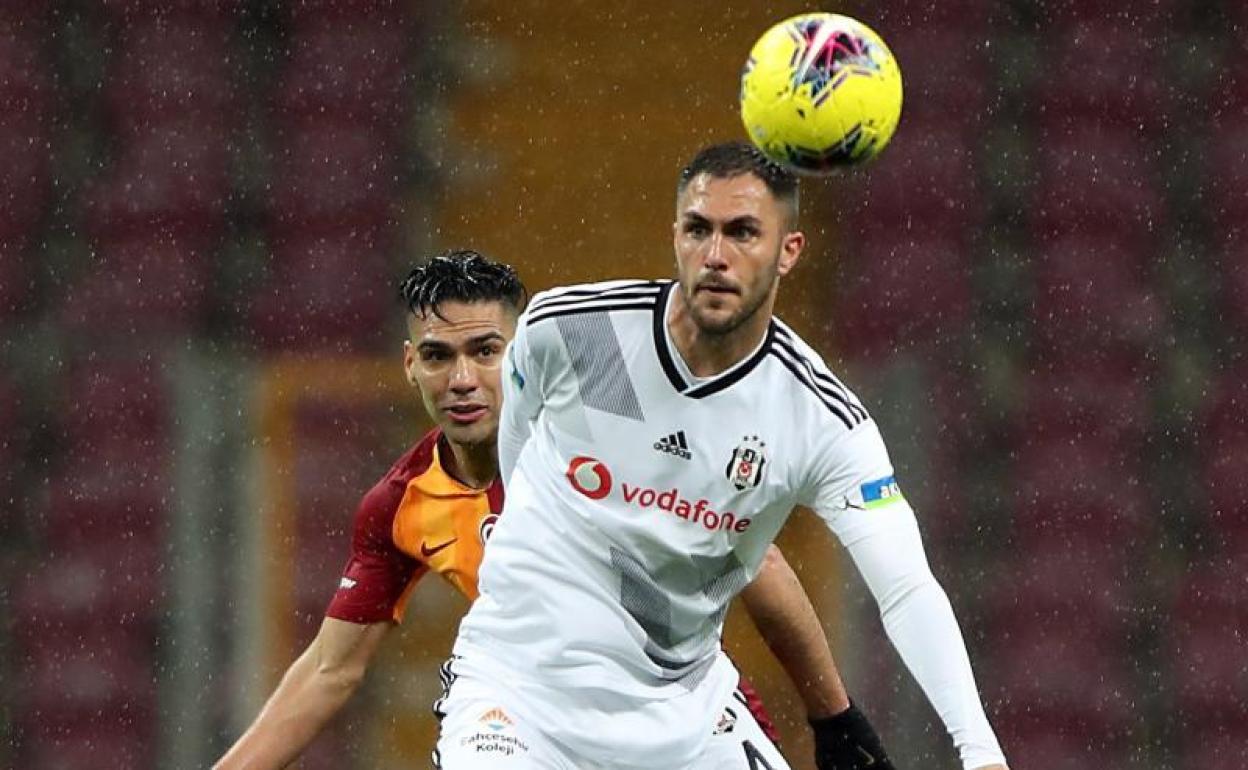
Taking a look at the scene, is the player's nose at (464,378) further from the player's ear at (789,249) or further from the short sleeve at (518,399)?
the player's ear at (789,249)

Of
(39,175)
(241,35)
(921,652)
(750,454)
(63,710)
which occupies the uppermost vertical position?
(241,35)

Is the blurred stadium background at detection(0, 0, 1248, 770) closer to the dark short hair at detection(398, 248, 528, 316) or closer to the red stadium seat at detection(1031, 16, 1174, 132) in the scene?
the red stadium seat at detection(1031, 16, 1174, 132)

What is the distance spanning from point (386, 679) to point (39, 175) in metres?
2.51

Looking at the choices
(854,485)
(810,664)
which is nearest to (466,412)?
(810,664)

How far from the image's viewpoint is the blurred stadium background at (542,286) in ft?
25.6

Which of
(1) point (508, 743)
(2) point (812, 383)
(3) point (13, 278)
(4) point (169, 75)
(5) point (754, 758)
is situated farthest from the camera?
(4) point (169, 75)

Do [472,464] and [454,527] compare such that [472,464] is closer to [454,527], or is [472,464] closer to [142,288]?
[454,527]

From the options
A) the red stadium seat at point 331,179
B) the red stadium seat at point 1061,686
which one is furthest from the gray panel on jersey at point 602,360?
the red stadium seat at point 331,179

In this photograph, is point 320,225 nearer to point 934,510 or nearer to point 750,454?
point 934,510

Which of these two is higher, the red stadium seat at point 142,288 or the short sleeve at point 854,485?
the red stadium seat at point 142,288

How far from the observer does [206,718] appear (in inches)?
299

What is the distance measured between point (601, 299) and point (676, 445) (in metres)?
0.29

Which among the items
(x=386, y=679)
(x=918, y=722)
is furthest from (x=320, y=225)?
(x=918, y=722)

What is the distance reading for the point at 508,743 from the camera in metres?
3.89
